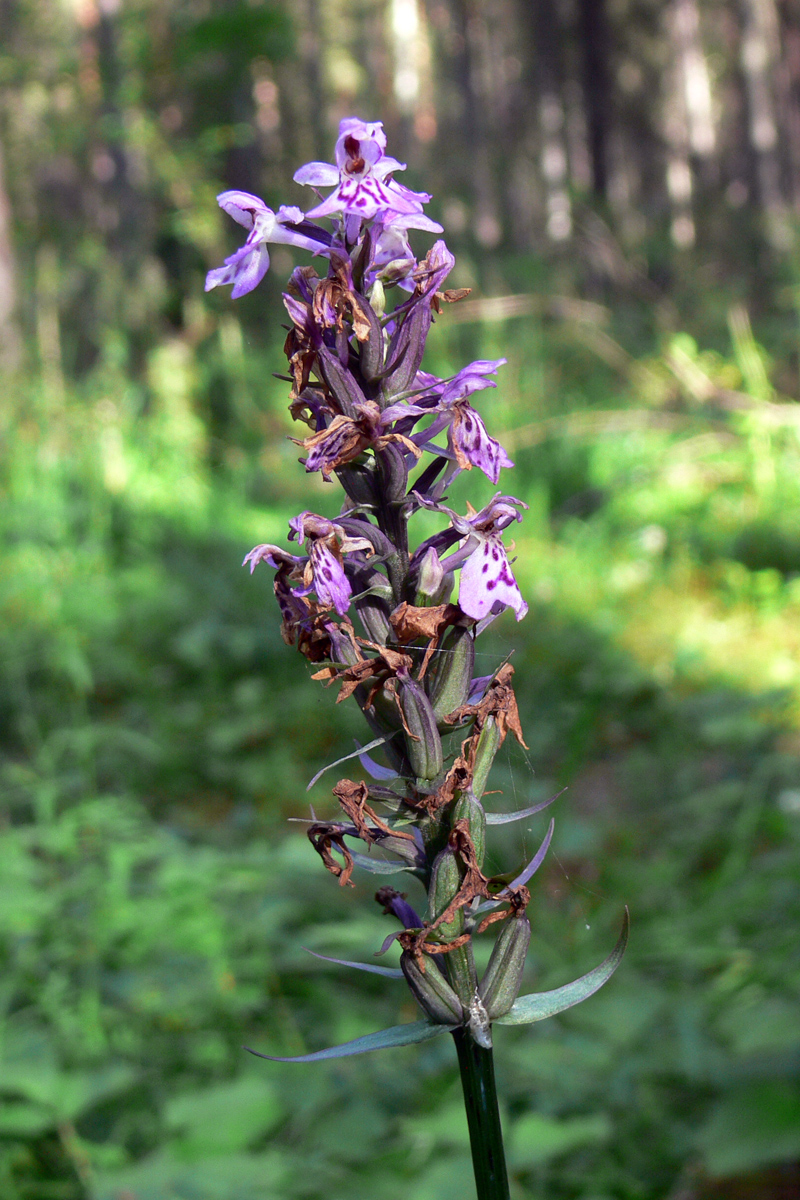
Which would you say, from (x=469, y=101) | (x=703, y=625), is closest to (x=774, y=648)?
(x=703, y=625)

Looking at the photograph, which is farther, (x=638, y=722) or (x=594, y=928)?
(x=638, y=722)

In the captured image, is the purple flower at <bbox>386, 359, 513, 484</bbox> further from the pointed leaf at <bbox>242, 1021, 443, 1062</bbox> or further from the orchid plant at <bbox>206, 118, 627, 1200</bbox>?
the pointed leaf at <bbox>242, 1021, 443, 1062</bbox>

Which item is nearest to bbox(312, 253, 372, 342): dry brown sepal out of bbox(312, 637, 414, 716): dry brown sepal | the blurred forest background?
bbox(312, 637, 414, 716): dry brown sepal

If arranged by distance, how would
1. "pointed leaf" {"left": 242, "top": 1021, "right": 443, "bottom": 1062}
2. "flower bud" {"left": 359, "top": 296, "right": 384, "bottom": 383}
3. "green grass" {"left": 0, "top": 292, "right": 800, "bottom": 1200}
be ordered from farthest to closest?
"green grass" {"left": 0, "top": 292, "right": 800, "bottom": 1200} < "flower bud" {"left": 359, "top": 296, "right": 384, "bottom": 383} < "pointed leaf" {"left": 242, "top": 1021, "right": 443, "bottom": 1062}

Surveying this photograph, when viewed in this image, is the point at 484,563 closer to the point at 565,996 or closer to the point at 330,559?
the point at 330,559

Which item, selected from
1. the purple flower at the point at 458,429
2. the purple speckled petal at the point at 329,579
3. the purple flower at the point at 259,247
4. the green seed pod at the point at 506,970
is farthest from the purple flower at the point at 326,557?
the green seed pod at the point at 506,970

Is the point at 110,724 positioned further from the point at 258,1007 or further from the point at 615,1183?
the point at 615,1183

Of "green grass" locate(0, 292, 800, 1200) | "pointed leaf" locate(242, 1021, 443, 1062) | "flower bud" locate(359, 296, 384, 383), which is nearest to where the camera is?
"pointed leaf" locate(242, 1021, 443, 1062)
